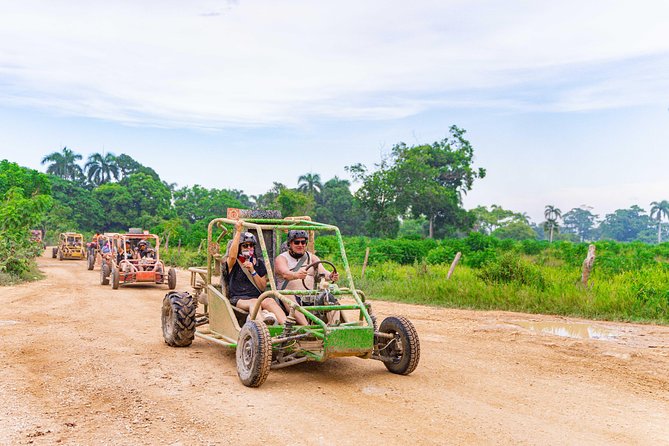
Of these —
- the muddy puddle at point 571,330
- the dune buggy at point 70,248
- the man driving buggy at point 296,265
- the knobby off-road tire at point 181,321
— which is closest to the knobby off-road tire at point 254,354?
the man driving buggy at point 296,265

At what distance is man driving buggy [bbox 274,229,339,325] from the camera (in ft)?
25.1

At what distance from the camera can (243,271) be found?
26.5 feet

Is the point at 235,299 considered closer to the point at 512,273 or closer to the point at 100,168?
the point at 512,273

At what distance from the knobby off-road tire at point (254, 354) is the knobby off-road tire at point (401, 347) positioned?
5.29ft

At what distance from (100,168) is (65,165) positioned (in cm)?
463

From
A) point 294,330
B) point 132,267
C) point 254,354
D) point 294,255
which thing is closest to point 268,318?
point 294,330

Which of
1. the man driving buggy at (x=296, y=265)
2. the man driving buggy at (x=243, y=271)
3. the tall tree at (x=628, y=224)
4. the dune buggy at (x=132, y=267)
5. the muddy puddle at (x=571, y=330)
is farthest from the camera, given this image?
the tall tree at (x=628, y=224)

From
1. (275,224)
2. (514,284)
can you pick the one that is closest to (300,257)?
(275,224)

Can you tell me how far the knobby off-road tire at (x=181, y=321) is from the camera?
8.59 m

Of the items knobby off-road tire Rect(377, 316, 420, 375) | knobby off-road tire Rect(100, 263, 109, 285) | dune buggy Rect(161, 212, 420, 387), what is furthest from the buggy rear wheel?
knobby off-road tire Rect(377, 316, 420, 375)

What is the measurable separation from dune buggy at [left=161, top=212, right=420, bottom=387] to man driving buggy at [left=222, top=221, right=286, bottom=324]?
0.13 metres

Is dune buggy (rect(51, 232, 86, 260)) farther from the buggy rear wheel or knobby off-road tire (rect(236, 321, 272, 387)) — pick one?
knobby off-road tire (rect(236, 321, 272, 387))

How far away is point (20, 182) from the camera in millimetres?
39250

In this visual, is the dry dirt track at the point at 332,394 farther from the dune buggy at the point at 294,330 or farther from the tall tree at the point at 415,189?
the tall tree at the point at 415,189
